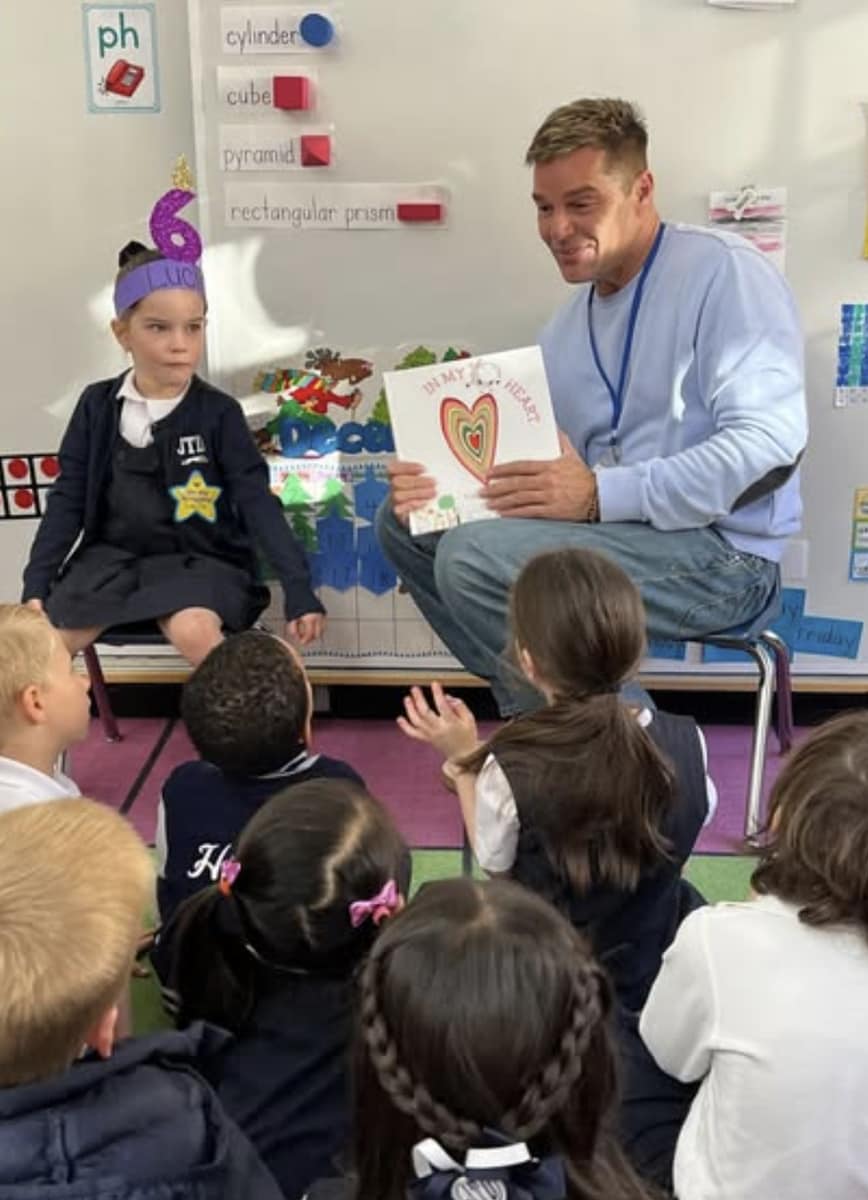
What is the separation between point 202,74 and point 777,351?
4.26ft

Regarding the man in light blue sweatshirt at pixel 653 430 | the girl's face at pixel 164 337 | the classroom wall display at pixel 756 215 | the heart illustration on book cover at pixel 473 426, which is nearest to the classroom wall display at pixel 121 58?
the girl's face at pixel 164 337

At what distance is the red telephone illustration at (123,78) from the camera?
8.88 ft

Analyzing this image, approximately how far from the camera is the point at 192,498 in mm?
2697

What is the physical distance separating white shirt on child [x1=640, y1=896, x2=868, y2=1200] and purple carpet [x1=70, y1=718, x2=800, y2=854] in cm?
123

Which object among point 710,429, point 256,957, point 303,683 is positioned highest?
point 710,429

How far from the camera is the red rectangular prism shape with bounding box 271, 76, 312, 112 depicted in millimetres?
2621

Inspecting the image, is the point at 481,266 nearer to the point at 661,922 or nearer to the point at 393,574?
the point at 393,574

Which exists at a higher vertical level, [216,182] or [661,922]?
[216,182]

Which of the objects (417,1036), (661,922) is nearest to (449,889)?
(417,1036)

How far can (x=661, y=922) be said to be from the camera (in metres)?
1.84

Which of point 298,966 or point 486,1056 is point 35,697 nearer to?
point 298,966

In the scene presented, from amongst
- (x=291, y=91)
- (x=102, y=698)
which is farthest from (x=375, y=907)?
(x=291, y=91)

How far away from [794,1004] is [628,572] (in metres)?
1.17

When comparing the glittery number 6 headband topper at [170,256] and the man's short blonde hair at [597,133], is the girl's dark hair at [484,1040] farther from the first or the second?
the glittery number 6 headband topper at [170,256]
